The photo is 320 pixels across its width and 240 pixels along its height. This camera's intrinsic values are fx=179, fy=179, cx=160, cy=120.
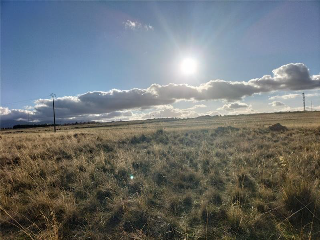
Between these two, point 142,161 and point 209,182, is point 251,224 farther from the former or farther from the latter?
point 142,161

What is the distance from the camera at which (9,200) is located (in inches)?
168

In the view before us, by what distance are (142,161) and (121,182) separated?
1.93 metres

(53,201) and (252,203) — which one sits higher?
(53,201)

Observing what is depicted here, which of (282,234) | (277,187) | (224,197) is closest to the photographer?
(282,234)

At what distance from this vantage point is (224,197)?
4461 mm

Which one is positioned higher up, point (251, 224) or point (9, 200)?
point (9, 200)

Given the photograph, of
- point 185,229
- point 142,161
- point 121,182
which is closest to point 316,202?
point 185,229

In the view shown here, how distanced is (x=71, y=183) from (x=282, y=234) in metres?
5.28

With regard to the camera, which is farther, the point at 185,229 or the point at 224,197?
the point at 224,197

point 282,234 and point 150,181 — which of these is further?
point 150,181

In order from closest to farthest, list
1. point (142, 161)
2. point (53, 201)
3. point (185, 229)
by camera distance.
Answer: point (185, 229), point (53, 201), point (142, 161)

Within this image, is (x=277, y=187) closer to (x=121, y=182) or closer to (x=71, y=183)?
(x=121, y=182)

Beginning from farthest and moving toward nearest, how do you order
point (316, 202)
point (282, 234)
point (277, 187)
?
point (277, 187) < point (316, 202) < point (282, 234)

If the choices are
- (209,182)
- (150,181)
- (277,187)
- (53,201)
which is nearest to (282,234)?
(277,187)
